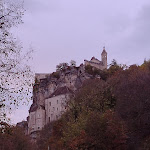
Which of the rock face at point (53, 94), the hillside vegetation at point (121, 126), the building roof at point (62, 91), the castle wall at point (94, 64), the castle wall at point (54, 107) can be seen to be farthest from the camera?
the castle wall at point (94, 64)

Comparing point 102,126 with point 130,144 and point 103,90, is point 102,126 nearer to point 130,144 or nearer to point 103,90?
point 130,144

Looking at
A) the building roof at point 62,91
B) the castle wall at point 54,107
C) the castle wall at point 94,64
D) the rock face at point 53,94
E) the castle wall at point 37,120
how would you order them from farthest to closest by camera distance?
the castle wall at point 94,64 < the castle wall at point 37,120 < the rock face at point 53,94 < the building roof at point 62,91 < the castle wall at point 54,107

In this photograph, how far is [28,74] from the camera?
1295cm

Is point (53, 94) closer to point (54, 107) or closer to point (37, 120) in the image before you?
point (54, 107)

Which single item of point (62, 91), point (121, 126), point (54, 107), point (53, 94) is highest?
point (62, 91)

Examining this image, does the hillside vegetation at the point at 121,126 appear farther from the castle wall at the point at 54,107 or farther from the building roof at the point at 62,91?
the building roof at the point at 62,91

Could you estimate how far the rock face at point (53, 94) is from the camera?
3275 inches

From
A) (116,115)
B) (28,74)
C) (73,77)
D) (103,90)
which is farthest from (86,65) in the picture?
(28,74)

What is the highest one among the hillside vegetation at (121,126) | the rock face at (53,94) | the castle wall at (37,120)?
the rock face at (53,94)

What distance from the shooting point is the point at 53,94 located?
85.8 meters

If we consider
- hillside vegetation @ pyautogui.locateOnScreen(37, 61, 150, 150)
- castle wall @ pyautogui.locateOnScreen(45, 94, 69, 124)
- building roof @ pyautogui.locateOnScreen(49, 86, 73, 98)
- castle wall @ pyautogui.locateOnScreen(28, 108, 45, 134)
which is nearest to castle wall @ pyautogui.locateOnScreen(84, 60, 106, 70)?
building roof @ pyautogui.locateOnScreen(49, 86, 73, 98)

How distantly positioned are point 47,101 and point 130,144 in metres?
54.1

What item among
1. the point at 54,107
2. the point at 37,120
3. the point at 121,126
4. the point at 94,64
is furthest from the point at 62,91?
the point at 121,126

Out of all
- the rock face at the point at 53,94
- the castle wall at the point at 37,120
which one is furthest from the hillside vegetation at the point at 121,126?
the castle wall at the point at 37,120
